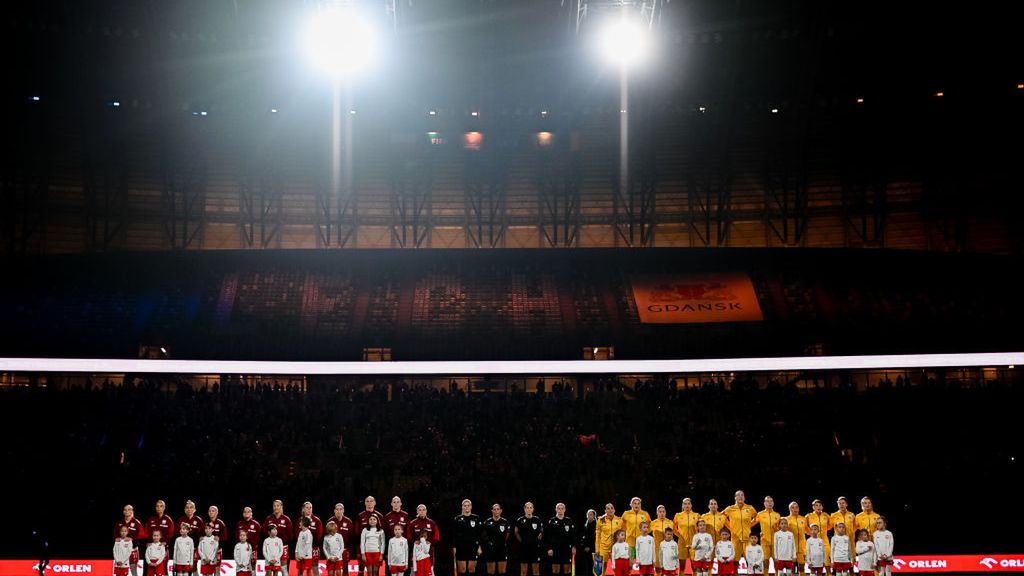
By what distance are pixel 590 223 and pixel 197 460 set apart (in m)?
20.4

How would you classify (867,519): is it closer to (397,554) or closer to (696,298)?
(397,554)

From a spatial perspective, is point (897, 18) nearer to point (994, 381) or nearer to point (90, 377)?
point (994, 381)

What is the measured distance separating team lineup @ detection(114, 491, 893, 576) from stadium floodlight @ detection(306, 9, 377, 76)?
44.2 ft

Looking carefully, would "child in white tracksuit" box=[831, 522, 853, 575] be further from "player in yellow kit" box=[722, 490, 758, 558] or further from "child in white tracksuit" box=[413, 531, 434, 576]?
"child in white tracksuit" box=[413, 531, 434, 576]

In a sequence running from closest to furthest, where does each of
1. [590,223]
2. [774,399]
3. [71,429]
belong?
[71,429] → [774,399] → [590,223]

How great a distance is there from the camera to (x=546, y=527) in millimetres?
17688

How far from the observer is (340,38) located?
24.2 meters

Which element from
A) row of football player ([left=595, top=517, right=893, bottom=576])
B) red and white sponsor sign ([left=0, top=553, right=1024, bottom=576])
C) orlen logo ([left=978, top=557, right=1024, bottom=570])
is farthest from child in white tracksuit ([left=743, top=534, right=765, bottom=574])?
orlen logo ([left=978, top=557, right=1024, bottom=570])

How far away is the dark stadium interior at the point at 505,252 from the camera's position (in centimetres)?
2380

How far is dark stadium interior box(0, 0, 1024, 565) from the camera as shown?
23.8 meters

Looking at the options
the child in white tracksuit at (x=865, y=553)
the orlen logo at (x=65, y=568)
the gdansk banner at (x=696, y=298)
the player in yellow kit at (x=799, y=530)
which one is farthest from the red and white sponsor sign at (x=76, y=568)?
the gdansk banner at (x=696, y=298)

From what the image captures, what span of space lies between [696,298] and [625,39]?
43.6ft

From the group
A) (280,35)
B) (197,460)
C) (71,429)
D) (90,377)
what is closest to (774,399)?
(197,460)

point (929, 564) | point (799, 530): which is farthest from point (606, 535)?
point (929, 564)
